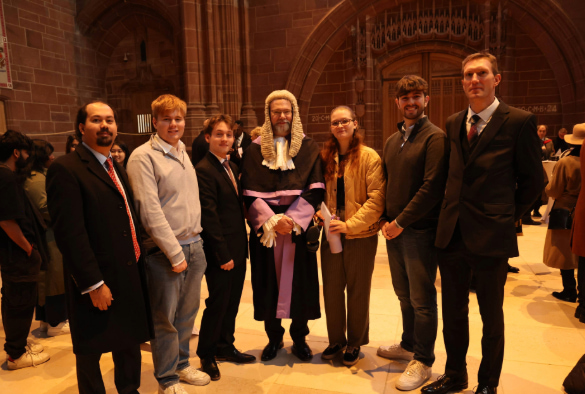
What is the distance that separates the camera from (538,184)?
2127 mm

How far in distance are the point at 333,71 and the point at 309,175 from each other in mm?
7518

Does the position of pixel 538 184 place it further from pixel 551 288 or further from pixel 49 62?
pixel 49 62

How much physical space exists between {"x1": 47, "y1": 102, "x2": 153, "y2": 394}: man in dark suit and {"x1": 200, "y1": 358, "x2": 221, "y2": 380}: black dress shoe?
65 cm

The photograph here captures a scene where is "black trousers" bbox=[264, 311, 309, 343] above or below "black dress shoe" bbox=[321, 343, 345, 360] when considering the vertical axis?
above

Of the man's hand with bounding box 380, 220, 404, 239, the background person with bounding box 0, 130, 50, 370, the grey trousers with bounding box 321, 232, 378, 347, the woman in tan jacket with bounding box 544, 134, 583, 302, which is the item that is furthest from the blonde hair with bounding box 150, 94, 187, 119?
the woman in tan jacket with bounding box 544, 134, 583, 302

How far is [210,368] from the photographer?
269 centimetres

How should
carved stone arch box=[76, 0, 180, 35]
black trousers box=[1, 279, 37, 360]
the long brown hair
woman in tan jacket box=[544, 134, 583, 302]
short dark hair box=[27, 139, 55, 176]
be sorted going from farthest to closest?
carved stone arch box=[76, 0, 180, 35] < woman in tan jacket box=[544, 134, 583, 302] < short dark hair box=[27, 139, 55, 176] < black trousers box=[1, 279, 37, 360] < the long brown hair

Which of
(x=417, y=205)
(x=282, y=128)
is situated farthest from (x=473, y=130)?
(x=282, y=128)

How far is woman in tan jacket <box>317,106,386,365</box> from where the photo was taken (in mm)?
2652

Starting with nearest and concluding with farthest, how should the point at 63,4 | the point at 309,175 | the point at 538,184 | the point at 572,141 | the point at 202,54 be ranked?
the point at 538,184
the point at 309,175
the point at 572,141
the point at 202,54
the point at 63,4

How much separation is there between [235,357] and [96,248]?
4.39ft

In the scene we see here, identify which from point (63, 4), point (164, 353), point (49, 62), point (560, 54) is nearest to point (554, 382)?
point (164, 353)

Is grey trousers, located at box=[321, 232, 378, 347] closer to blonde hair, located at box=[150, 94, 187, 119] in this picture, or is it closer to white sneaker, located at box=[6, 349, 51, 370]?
blonde hair, located at box=[150, 94, 187, 119]

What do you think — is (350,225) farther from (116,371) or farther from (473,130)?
(116,371)
